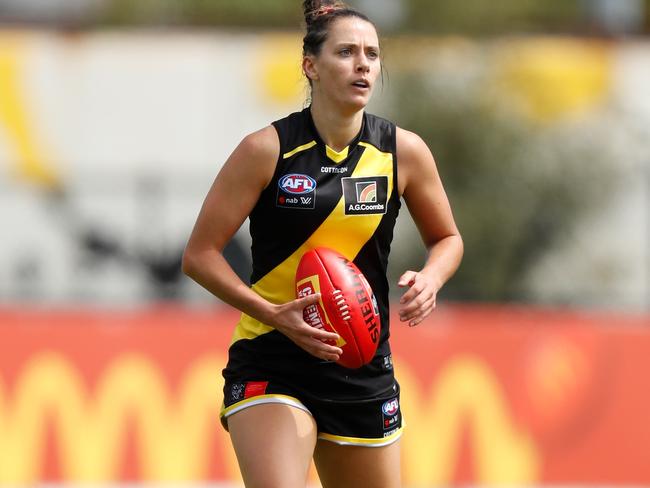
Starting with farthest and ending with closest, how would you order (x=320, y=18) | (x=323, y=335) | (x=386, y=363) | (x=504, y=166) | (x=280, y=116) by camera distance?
(x=280, y=116) → (x=504, y=166) → (x=386, y=363) → (x=320, y=18) → (x=323, y=335)

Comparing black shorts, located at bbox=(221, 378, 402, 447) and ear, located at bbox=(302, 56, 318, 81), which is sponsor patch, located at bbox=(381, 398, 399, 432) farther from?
ear, located at bbox=(302, 56, 318, 81)

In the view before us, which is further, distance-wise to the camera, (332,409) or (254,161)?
(332,409)

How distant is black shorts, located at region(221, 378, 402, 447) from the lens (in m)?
4.88

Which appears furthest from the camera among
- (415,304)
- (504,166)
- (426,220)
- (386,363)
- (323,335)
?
(504,166)

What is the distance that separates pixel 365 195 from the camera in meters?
4.90

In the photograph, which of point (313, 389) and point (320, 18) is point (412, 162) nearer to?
point (320, 18)

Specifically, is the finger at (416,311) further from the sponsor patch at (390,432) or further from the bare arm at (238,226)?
the sponsor patch at (390,432)

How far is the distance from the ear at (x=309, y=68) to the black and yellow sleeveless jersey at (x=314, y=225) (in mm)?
142

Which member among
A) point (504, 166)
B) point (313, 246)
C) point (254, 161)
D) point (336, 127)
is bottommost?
point (504, 166)

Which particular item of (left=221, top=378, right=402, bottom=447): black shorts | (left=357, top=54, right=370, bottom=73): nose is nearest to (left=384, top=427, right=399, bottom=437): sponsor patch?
(left=221, top=378, right=402, bottom=447): black shorts

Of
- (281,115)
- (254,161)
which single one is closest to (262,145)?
(254,161)

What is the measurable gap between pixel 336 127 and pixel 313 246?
0.46m

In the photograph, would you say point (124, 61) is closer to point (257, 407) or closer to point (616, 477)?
point (616, 477)

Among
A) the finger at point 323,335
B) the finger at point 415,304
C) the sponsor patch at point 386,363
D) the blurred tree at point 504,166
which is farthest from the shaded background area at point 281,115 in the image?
the finger at point 323,335
